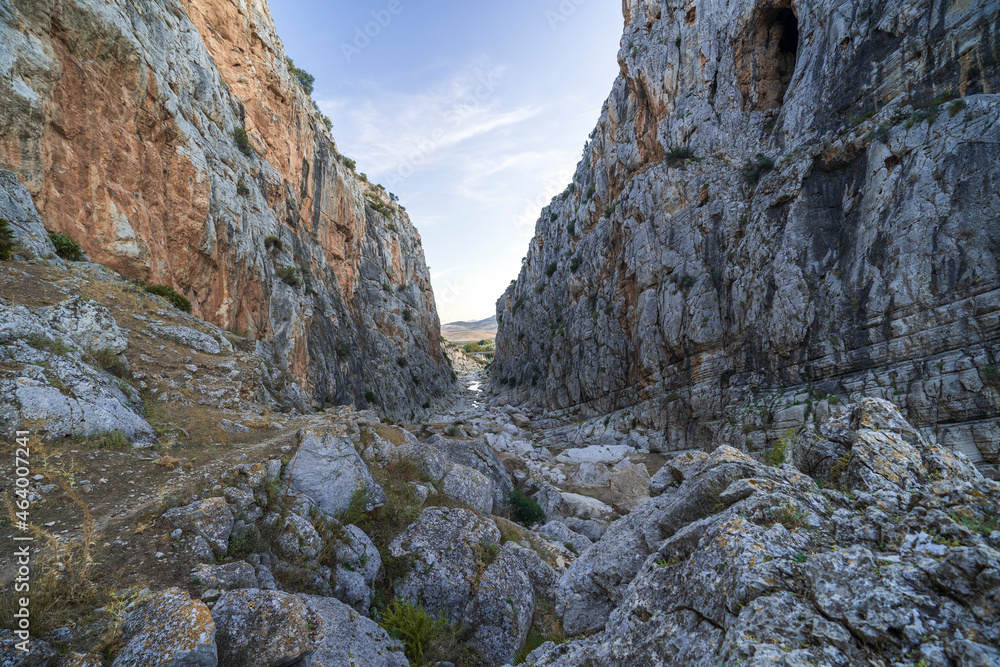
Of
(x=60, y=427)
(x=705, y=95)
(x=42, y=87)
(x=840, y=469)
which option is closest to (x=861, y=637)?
(x=840, y=469)

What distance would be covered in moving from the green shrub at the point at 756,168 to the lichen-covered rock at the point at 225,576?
1370 inches

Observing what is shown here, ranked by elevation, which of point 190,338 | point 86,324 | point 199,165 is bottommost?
point 190,338

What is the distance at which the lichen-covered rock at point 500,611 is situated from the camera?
7492mm

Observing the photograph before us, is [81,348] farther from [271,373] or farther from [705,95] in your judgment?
[705,95]

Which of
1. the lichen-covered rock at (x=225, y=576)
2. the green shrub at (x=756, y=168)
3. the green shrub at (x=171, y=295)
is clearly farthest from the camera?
the green shrub at (x=756, y=168)

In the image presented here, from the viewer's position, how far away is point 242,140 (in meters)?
26.7

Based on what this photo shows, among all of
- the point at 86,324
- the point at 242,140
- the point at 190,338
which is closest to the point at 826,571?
the point at 86,324

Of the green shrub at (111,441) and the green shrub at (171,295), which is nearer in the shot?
the green shrub at (111,441)

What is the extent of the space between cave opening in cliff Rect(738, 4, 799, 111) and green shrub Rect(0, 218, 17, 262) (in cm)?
4157

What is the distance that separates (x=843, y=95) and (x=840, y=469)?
2874 centimetres

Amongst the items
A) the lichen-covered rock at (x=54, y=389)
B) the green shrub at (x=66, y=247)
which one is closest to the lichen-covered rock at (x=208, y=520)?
the lichen-covered rock at (x=54, y=389)

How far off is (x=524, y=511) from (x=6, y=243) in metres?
18.3

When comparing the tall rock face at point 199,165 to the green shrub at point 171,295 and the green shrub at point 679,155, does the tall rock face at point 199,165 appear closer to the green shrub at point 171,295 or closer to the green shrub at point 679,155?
the green shrub at point 171,295

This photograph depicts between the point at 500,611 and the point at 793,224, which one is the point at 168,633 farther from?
the point at 793,224
